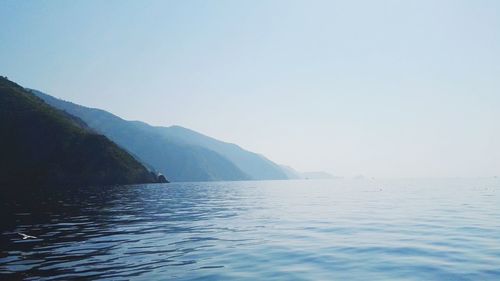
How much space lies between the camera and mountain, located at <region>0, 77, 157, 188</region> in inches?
6339

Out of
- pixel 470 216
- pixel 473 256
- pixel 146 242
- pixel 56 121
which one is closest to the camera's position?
pixel 473 256

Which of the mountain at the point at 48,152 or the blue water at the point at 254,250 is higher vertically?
the mountain at the point at 48,152

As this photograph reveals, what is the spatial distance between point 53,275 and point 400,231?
24.4 meters

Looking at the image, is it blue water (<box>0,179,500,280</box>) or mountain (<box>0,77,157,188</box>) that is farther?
mountain (<box>0,77,157,188</box>)

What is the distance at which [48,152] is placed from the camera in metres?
173

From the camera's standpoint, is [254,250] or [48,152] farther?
[48,152]

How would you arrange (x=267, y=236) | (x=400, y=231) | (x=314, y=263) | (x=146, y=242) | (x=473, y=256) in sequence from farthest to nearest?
(x=400, y=231), (x=267, y=236), (x=146, y=242), (x=473, y=256), (x=314, y=263)

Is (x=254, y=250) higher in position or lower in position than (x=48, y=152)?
lower

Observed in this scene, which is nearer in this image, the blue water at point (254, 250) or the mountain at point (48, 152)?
the blue water at point (254, 250)

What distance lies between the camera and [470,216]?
40.1 metres

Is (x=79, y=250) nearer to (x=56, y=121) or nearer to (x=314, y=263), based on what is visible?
(x=314, y=263)

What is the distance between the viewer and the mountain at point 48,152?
161 metres

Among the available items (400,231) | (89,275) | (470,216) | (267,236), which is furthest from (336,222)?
(89,275)

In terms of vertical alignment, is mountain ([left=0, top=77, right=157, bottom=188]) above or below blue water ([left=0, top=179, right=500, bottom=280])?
above
